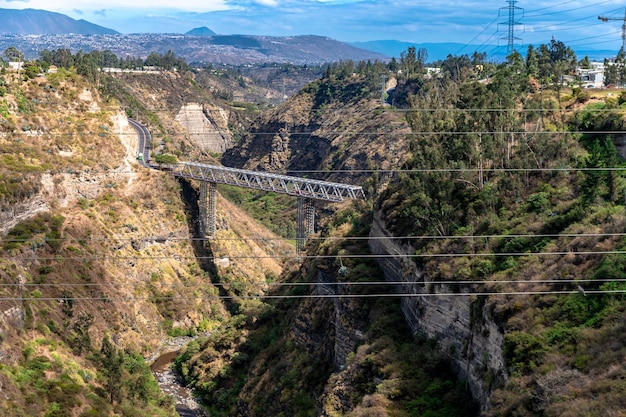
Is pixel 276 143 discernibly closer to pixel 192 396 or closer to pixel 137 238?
pixel 137 238

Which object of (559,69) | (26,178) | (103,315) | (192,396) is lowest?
(192,396)

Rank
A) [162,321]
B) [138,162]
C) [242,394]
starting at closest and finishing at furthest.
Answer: [242,394]
[162,321]
[138,162]

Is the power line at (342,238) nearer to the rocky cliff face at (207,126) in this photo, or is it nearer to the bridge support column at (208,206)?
the bridge support column at (208,206)

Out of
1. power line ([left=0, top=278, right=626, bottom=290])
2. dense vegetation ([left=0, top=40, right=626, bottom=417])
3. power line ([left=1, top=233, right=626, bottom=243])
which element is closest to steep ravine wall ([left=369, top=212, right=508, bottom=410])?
power line ([left=0, top=278, right=626, bottom=290])

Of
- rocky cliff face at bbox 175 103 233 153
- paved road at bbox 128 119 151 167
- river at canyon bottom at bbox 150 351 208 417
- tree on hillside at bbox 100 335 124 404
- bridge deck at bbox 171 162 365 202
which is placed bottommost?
river at canyon bottom at bbox 150 351 208 417

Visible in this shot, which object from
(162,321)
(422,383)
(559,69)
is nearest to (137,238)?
(162,321)

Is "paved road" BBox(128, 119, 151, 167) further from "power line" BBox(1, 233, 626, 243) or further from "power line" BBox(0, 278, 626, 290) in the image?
"power line" BBox(0, 278, 626, 290)

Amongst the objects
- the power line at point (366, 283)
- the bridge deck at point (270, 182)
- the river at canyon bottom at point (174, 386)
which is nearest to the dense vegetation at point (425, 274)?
the power line at point (366, 283)
